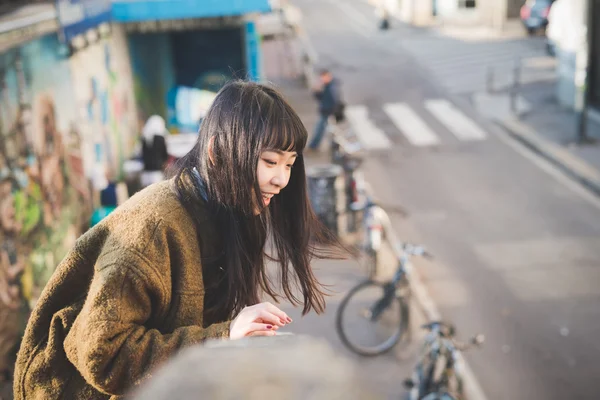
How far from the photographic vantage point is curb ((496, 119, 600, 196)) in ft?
43.0

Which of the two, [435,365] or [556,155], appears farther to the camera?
[556,155]

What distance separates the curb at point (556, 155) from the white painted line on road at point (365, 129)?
3017 mm

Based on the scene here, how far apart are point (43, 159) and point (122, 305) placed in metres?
6.47

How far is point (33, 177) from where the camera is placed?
738 cm

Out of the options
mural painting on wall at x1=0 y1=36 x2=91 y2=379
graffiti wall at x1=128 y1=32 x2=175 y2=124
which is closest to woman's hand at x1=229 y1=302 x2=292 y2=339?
mural painting on wall at x1=0 y1=36 x2=91 y2=379

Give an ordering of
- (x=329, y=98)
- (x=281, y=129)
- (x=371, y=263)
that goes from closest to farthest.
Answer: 1. (x=281, y=129)
2. (x=371, y=263)
3. (x=329, y=98)

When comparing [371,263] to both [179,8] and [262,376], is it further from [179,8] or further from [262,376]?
[262,376]

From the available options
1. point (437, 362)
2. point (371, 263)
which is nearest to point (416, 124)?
point (371, 263)

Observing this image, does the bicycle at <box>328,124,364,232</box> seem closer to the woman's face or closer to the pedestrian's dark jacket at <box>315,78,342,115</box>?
the pedestrian's dark jacket at <box>315,78,342,115</box>

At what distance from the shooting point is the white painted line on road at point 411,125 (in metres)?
16.6

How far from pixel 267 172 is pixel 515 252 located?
28.3 feet

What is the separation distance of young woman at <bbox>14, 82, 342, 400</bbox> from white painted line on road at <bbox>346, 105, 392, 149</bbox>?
46.8 ft

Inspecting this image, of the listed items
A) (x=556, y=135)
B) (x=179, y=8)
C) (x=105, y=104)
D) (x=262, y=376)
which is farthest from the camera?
(x=556, y=135)

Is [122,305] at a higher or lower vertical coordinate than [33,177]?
higher
